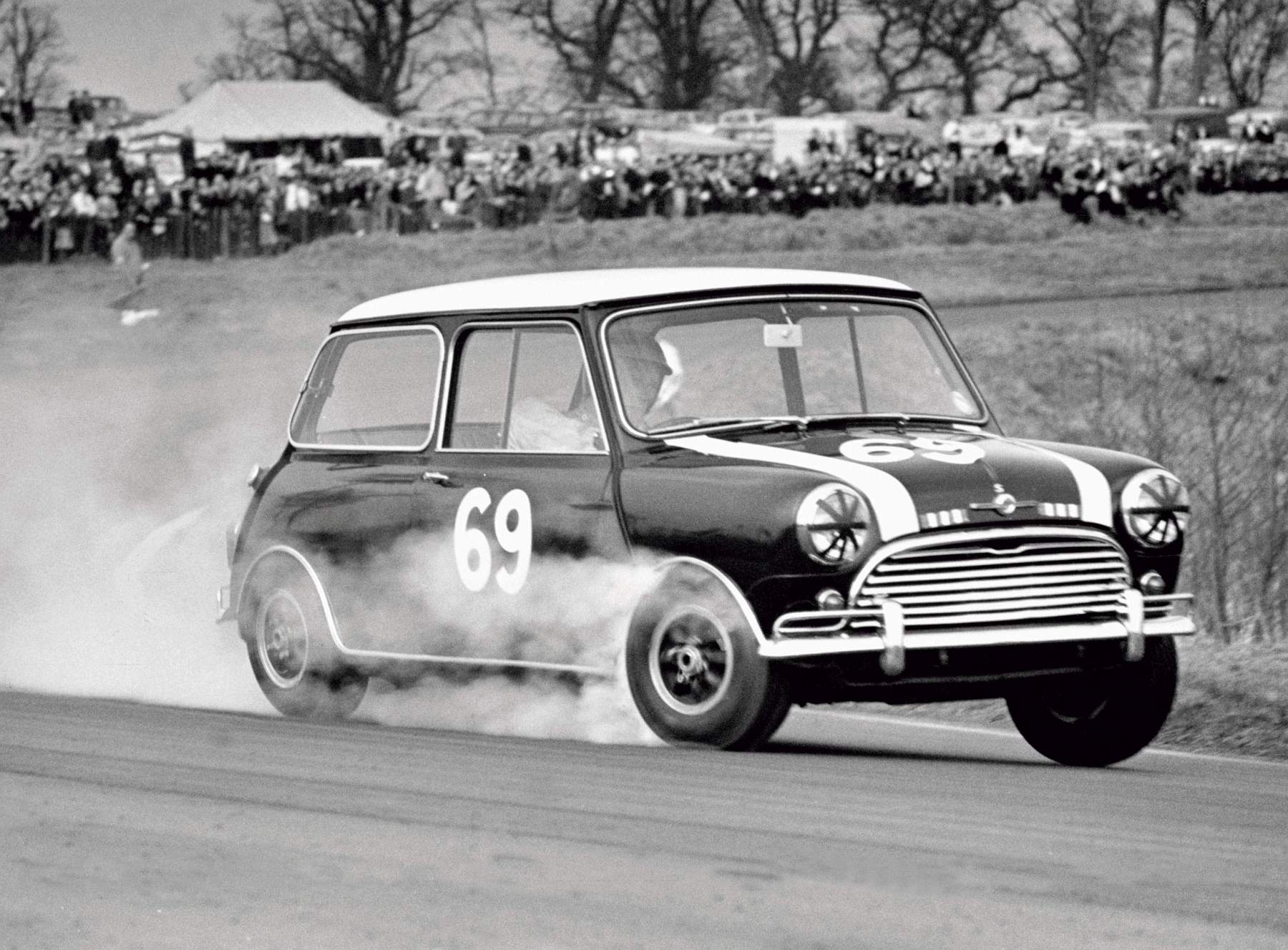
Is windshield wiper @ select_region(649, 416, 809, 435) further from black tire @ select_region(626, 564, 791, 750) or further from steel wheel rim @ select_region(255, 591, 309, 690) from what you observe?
steel wheel rim @ select_region(255, 591, 309, 690)

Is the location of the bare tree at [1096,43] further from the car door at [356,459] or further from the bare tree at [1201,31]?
the car door at [356,459]

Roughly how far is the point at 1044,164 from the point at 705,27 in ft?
145

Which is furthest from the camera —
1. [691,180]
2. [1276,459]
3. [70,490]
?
[691,180]

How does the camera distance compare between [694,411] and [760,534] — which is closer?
[760,534]

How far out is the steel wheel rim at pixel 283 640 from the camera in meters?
9.02

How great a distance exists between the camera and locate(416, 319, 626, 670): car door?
7.91 meters

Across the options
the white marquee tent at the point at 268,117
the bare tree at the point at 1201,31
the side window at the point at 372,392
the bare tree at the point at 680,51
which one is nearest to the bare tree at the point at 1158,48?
the bare tree at the point at 1201,31

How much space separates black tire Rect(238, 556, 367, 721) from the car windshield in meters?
1.64

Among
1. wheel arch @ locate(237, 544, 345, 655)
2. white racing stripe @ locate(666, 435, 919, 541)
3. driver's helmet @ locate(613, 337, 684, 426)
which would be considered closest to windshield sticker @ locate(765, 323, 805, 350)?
driver's helmet @ locate(613, 337, 684, 426)

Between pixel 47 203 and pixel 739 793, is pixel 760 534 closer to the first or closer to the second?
pixel 739 793

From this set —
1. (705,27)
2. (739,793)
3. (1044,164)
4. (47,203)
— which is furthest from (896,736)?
(705,27)

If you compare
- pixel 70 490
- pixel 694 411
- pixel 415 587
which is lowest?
pixel 70 490

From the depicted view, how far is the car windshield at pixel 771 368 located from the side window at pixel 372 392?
995 millimetres

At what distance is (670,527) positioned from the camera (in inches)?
297
